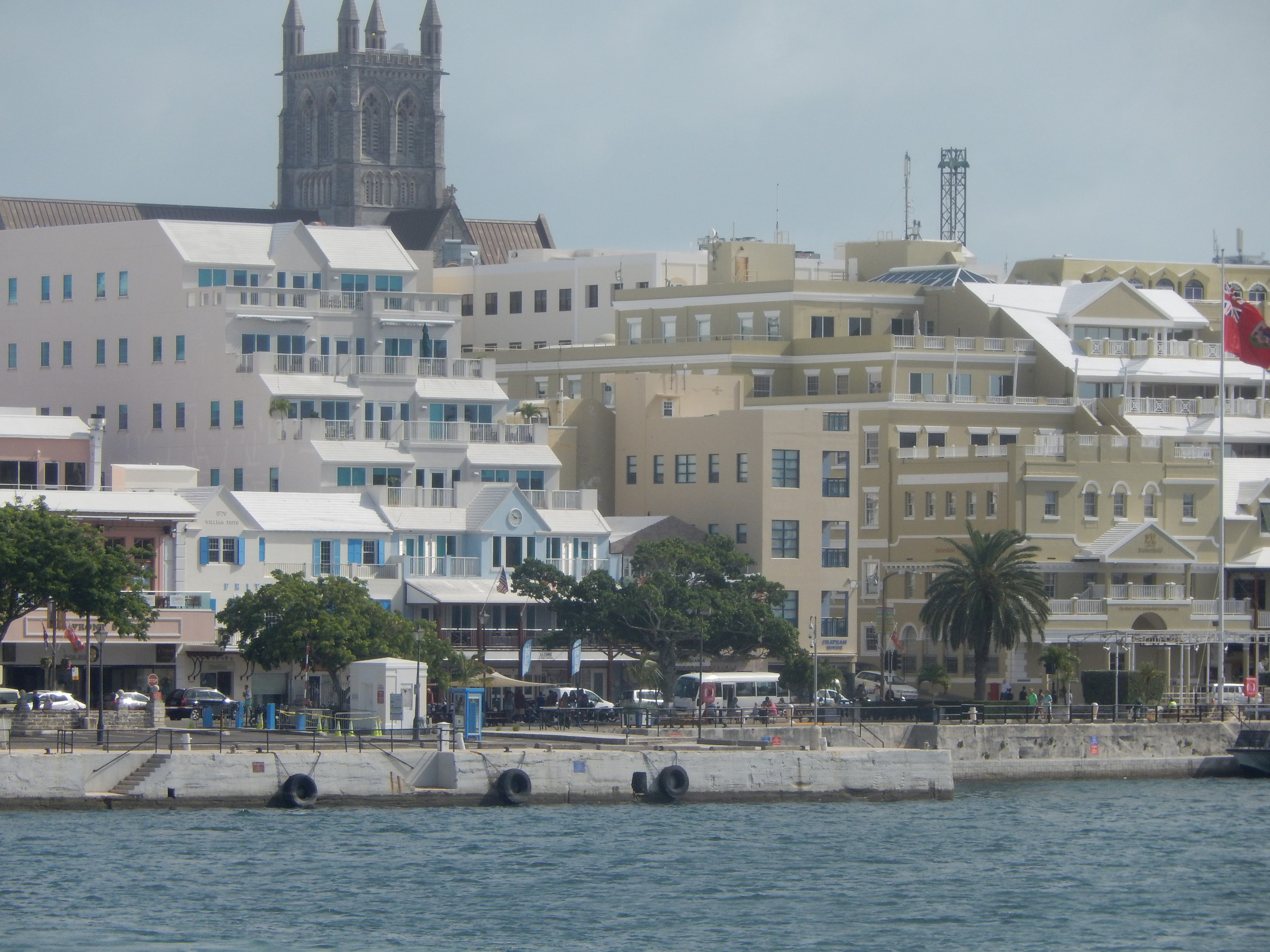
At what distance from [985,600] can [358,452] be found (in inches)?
962

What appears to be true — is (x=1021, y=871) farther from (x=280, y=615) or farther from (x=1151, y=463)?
(x=1151, y=463)

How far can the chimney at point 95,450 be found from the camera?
114250 millimetres

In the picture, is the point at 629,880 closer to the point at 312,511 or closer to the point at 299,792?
the point at 299,792

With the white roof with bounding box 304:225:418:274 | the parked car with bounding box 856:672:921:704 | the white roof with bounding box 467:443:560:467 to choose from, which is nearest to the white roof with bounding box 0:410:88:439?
the white roof with bounding box 304:225:418:274

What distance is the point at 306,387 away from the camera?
120 metres

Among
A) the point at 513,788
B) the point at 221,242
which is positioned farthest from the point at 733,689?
the point at 513,788

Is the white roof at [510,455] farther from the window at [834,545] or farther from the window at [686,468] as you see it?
the window at [834,545]

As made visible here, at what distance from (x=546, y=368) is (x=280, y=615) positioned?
1733 inches

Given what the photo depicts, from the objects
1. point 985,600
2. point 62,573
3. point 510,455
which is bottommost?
point 985,600

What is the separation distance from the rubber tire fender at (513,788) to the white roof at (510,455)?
37.8 meters

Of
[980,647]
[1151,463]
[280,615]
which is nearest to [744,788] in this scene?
[280,615]

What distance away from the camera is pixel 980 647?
11562 centimetres

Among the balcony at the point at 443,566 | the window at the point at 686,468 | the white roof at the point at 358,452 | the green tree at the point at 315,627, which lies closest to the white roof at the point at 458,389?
the white roof at the point at 358,452

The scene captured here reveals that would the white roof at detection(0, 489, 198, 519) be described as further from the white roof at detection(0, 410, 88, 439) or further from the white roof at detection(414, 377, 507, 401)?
the white roof at detection(414, 377, 507, 401)
